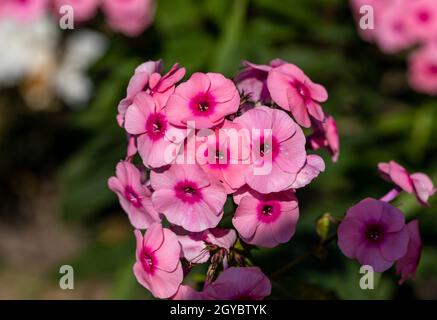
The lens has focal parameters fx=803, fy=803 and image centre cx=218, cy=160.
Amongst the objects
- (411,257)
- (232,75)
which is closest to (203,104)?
(411,257)

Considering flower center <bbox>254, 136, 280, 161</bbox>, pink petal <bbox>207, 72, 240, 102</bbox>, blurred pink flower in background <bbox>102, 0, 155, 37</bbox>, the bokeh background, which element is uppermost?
blurred pink flower in background <bbox>102, 0, 155, 37</bbox>

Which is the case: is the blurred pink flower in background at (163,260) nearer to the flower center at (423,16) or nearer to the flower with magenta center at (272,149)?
the flower with magenta center at (272,149)

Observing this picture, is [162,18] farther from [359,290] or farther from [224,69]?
[359,290]

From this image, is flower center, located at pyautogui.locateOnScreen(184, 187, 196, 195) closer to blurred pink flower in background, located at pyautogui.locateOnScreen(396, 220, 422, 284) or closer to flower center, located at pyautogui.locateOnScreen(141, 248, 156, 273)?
flower center, located at pyautogui.locateOnScreen(141, 248, 156, 273)

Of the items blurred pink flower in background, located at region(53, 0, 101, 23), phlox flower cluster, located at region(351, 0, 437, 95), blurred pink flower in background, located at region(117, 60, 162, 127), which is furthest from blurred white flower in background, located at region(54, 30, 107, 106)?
blurred pink flower in background, located at region(117, 60, 162, 127)

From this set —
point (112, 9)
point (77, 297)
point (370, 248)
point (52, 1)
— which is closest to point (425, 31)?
point (112, 9)

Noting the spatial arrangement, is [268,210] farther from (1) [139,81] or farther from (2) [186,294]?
(1) [139,81]
